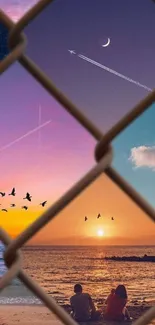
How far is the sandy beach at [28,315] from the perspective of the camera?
10.2 metres

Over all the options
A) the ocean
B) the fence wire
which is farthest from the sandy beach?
the fence wire

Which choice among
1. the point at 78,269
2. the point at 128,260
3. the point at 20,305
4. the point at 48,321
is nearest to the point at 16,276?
the point at 48,321

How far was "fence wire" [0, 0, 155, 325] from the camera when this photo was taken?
0.51m

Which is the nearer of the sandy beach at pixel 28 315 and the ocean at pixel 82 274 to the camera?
the sandy beach at pixel 28 315

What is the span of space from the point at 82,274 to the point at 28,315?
8.50m

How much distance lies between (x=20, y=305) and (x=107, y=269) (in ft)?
29.2

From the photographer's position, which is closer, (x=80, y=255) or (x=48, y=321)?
(x=48, y=321)

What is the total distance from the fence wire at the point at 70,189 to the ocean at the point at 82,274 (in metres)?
10.3

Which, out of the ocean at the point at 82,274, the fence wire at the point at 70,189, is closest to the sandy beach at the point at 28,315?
the ocean at the point at 82,274

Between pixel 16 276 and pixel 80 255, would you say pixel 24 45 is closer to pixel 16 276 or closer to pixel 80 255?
pixel 16 276

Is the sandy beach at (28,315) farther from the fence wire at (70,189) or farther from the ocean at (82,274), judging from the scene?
the fence wire at (70,189)

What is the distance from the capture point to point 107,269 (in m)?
20.7

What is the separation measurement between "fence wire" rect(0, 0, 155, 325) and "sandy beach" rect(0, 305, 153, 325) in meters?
9.25

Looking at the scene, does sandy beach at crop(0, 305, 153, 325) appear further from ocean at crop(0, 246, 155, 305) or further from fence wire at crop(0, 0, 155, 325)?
fence wire at crop(0, 0, 155, 325)
